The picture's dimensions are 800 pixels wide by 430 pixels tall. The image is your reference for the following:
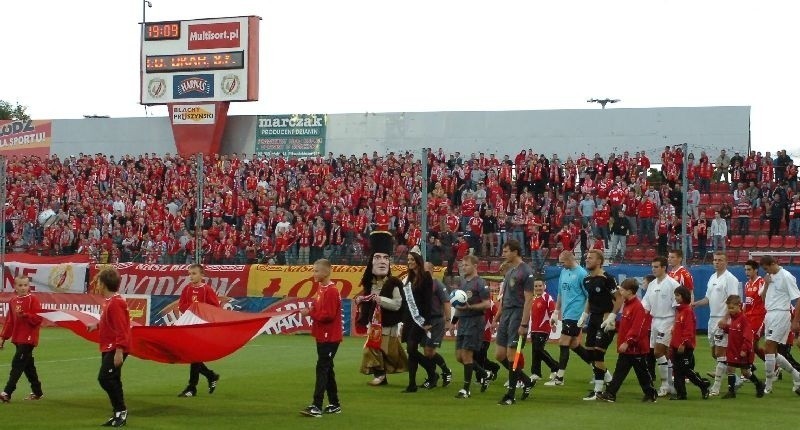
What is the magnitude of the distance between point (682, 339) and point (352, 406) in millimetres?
4406

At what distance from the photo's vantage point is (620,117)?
4450 centimetres

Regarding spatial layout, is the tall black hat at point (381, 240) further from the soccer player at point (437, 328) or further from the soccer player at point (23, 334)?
the soccer player at point (23, 334)

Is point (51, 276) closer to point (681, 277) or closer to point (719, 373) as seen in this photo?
point (681, 277)

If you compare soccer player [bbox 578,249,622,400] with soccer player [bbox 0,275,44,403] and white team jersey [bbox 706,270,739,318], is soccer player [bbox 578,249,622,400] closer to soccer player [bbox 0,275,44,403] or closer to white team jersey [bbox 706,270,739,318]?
white team jersey [bbox 706,270,739,318]

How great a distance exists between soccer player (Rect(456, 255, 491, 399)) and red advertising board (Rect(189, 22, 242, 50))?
32.5 m

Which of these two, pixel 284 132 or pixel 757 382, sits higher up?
pixel 284 132

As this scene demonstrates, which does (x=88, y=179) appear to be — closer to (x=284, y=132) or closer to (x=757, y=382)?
(x=284, y=132)

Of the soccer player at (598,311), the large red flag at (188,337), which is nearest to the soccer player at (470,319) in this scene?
the soccer player at (598,311)

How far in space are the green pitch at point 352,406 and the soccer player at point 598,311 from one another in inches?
19.3

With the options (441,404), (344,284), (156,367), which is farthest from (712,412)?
(344,284)

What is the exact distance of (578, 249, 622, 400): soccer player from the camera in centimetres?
1530

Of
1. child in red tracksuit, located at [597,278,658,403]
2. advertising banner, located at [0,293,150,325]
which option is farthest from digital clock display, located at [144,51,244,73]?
child in red tracksuit, located at [597,278,658,403]

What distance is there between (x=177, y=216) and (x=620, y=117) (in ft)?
57.0

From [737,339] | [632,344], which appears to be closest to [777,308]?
[737,339]
